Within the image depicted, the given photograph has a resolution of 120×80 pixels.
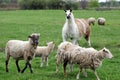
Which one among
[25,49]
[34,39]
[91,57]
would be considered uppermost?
[34,39]

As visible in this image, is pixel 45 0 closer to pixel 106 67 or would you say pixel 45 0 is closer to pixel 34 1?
pixel 34 1

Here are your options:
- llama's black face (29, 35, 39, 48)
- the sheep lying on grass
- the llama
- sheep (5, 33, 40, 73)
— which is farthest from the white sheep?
the llama

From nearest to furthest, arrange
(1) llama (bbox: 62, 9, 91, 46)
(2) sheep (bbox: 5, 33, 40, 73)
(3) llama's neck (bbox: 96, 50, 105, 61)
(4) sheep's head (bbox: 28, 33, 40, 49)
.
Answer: (3) llama's neck (bbox: 96, 50, 105, 61) → (4) sheep's head (bbox: 28, 33, 40, 49) → (2) sheep (bbox: 5, 33, 40, 73) → (1) llama (bbox: 62, 9, 91, 46)

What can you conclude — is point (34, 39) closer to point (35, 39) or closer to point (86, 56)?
point (35, 39)

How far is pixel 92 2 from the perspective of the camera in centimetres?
15588

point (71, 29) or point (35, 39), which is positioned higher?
point (35, 39)

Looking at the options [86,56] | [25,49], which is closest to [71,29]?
[25,49]

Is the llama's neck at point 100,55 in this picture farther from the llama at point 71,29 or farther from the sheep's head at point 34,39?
the llama at point 71,29

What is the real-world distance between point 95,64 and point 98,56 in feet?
0.97

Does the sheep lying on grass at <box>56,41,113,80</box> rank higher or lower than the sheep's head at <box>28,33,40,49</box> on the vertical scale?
lower

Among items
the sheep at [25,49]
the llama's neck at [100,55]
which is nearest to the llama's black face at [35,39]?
the sheep at [25,49]

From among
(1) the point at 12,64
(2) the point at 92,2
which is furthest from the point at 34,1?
(1) the point at 12,64

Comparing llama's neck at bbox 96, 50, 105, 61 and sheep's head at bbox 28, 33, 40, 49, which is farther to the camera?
sheep's head at bbox 28, 33, 40, 49

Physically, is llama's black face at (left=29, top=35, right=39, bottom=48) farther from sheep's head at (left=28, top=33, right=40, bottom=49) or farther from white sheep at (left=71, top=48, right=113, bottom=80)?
white sheep at (left=71, top=48, right=113, bottom=80)
